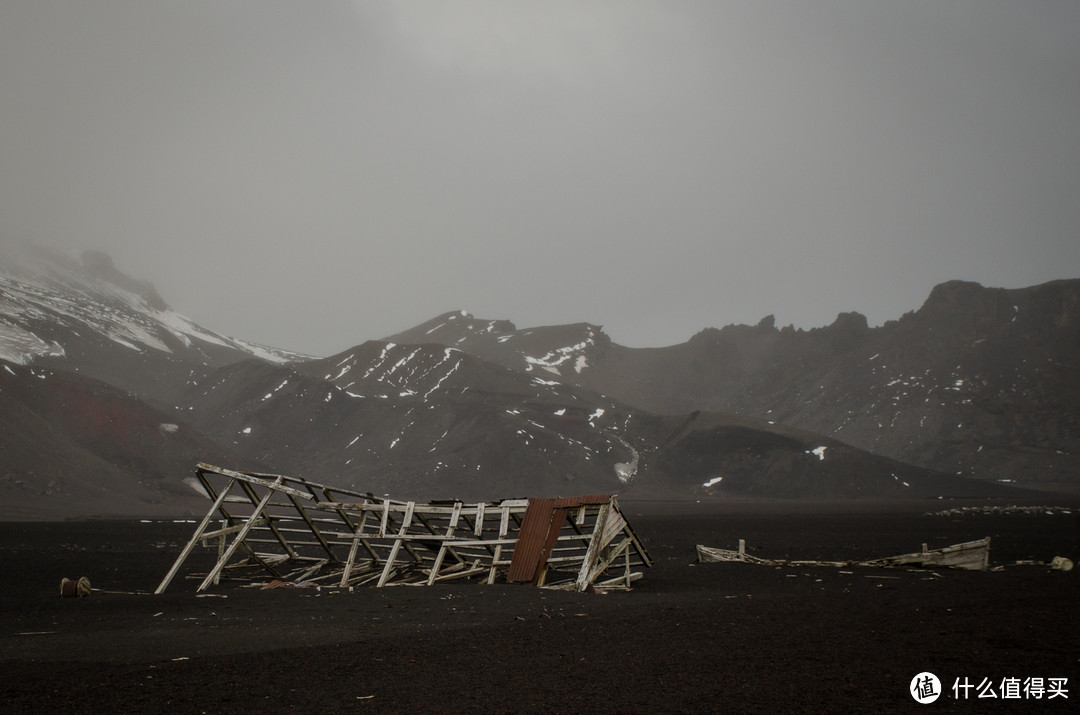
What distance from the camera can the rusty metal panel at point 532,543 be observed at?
1983cm

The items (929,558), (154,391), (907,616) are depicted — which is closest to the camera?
(907,616)


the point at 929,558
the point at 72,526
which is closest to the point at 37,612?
the point at 929,558

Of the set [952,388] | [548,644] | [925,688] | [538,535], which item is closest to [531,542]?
[538,535]

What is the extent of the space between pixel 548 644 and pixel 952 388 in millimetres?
164064

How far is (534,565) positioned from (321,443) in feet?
337

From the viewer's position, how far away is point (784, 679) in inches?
356

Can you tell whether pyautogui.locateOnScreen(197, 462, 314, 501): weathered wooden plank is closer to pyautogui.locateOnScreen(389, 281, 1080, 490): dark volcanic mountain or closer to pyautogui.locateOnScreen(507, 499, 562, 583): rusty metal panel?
pyautogui.locateOnScreen(507, 499, 562, 583): rusty metal panel

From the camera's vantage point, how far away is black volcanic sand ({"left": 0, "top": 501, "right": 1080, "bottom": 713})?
8.53 m

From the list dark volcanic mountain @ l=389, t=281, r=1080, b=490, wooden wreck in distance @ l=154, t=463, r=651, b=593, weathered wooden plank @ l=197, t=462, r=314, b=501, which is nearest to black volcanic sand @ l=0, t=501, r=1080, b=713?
wooden wreck in distance @ l=154, t=463, r=651, b=593

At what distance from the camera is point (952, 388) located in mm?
153500

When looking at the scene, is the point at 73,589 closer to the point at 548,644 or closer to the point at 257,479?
the point at 257,479

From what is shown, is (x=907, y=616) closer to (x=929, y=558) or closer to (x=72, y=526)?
(x=929, y=558)

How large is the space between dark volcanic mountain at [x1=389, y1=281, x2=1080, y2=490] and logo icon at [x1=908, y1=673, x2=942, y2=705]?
5278 inches

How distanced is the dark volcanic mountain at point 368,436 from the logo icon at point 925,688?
58.4 m
